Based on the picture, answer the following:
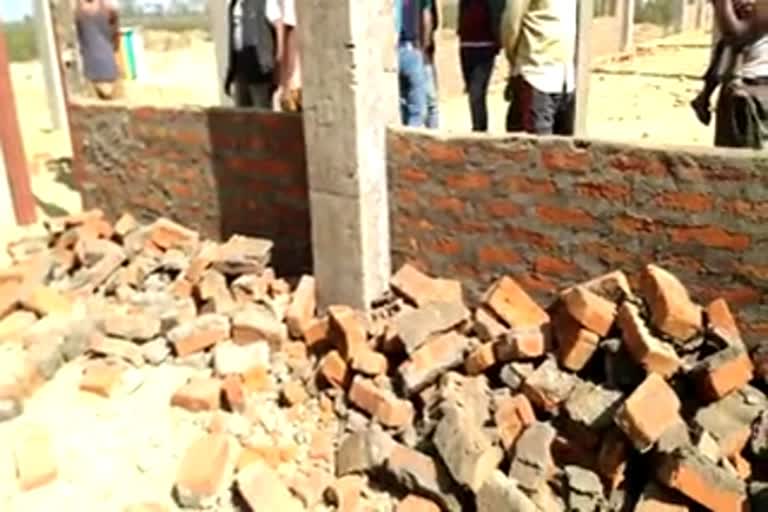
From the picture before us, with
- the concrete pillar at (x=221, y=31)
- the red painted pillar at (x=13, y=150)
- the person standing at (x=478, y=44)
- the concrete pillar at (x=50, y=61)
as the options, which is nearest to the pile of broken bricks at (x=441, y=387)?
the red painted pillar at (x=13, y=150)

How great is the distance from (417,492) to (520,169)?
137cm

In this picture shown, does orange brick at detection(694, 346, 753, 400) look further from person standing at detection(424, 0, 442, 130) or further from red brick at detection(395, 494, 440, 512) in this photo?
person standing at detection(424, 0, 442, 130)

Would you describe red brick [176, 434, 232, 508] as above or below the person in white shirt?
below

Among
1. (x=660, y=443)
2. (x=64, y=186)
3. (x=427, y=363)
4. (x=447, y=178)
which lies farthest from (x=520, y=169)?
(x=64, y=186)

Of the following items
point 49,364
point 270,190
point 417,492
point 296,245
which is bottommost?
point 417,492

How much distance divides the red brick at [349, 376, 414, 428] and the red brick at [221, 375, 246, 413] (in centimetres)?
49

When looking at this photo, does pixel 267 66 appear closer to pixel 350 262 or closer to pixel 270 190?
pixel 270 190

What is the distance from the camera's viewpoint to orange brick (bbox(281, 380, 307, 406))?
3553 millimetres

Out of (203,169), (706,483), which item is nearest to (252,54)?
(203,169)

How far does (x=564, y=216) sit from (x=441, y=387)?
0.86 metres

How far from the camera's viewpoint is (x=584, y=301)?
121 inches

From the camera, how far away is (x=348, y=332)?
3576 millimetres

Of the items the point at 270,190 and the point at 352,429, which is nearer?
the point at 352,429

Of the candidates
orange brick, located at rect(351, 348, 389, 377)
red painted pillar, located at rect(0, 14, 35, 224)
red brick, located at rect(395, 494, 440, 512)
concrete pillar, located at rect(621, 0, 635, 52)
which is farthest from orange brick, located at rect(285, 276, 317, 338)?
concrete pillar, located at rect(621, 0, 635, 52)
